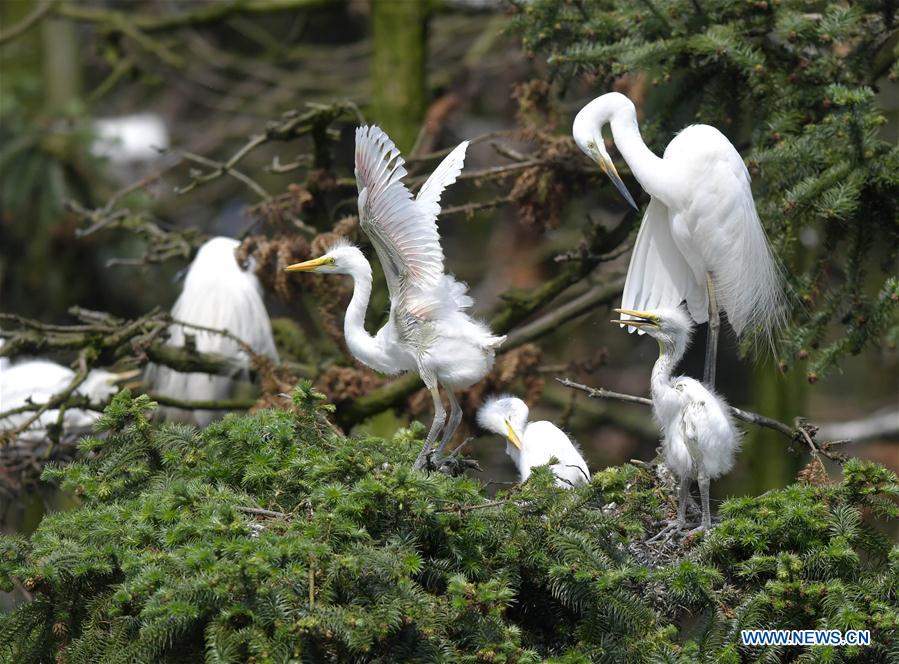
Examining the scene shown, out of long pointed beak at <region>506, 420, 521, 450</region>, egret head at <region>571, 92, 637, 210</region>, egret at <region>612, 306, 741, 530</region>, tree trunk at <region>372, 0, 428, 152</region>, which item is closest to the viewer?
egret at <region>612, 306, 741, 530</region>

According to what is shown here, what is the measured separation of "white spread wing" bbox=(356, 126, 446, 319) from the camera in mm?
3188

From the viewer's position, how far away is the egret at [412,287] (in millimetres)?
3221

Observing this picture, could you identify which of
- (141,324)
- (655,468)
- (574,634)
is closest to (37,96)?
(141,324)

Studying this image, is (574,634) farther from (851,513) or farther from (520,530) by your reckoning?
(851,513)

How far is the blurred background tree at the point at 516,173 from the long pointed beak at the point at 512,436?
57 cm

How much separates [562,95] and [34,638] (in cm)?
297

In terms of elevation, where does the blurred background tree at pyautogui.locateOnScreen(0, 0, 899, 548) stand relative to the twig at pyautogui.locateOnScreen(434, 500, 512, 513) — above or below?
above

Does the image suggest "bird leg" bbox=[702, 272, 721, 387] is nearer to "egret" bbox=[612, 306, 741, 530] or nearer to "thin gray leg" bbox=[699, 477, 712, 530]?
"egret" bbox=[612, 306, 741, 530]

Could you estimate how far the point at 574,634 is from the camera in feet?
9.98

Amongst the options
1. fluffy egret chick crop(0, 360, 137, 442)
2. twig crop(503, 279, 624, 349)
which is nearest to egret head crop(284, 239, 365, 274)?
twig crop(503, 279, 624, 349)

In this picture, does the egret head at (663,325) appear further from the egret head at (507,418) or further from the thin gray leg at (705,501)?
the egret head at (507,418)

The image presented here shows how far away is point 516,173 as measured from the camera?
195 inches

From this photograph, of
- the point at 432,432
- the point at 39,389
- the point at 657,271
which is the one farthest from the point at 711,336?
the point at 39,389

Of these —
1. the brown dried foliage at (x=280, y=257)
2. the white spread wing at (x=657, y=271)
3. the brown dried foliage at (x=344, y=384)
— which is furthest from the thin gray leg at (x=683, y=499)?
the brown dried foliage at (x=280, y=257)
